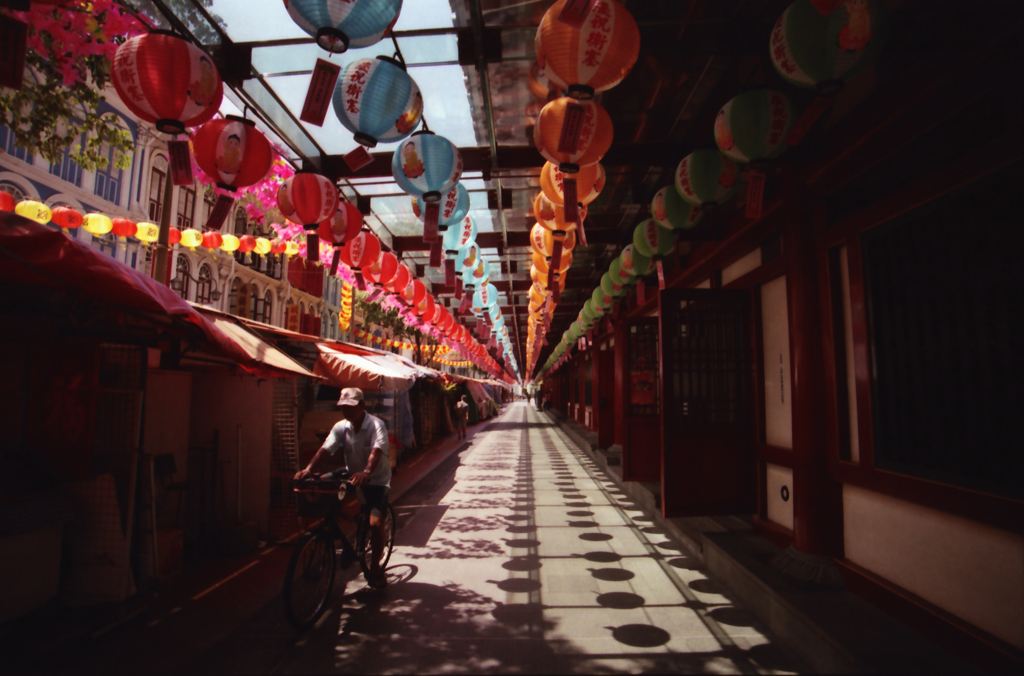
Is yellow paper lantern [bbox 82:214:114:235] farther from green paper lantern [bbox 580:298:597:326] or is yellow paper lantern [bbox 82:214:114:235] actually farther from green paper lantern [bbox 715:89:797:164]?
green paper lantern [bbox 715:89:797:164]

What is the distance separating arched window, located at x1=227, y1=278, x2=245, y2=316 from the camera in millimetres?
22547

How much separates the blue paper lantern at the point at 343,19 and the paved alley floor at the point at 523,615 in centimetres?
434

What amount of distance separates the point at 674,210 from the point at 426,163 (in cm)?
276

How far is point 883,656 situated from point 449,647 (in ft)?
9.49

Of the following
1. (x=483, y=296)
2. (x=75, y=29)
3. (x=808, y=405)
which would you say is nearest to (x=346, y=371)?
(x=483, y=296)

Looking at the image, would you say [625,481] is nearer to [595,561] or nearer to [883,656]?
[595,561]

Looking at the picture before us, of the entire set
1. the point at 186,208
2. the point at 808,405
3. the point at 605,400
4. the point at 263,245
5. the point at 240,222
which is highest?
the point at 240,222

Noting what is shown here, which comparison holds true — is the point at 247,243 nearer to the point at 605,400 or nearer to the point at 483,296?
the point at 483,296

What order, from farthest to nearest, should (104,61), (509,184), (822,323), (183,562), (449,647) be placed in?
(509,184) < (183,562) < (104,61) < (822,323) < (449,647)

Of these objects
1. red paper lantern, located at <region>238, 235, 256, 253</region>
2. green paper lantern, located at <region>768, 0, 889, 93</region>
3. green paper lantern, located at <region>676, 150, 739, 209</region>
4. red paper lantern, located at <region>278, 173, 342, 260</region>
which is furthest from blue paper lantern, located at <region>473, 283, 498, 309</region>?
green paper lantern, located at <region>768, 0, 889, 93</region>

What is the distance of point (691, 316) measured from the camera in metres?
6.61

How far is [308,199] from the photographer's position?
5.40m

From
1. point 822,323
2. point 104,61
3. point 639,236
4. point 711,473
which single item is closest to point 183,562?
point 104,61

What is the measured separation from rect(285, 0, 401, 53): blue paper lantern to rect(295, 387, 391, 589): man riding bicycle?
302 cm
